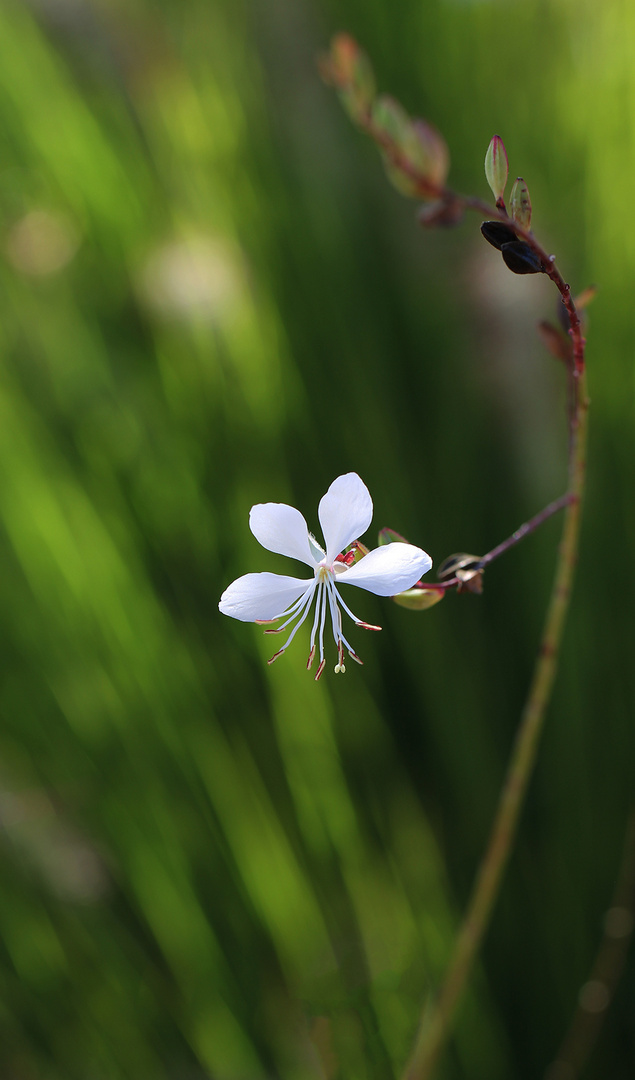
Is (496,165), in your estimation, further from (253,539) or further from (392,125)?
(253,539)

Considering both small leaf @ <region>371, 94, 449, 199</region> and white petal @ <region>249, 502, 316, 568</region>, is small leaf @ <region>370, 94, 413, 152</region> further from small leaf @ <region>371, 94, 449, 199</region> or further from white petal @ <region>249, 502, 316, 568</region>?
white petal @ <region>249, 502, 316, 568</region>

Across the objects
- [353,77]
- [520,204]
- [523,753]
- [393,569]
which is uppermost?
[353,77]

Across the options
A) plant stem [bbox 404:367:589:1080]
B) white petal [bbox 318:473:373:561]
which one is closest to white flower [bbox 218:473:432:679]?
white petal [bbox 318:473:373:561]

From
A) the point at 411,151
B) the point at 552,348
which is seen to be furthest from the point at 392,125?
the point at 552,348

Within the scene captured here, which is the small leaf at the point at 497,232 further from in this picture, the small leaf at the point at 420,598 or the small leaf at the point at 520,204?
the small leaf at the point at 420,598

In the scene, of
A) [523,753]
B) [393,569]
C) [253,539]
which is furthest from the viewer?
[253,539]

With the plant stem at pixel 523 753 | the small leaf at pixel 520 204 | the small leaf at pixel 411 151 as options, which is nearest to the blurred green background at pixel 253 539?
the plant stem at pixel 523 753
